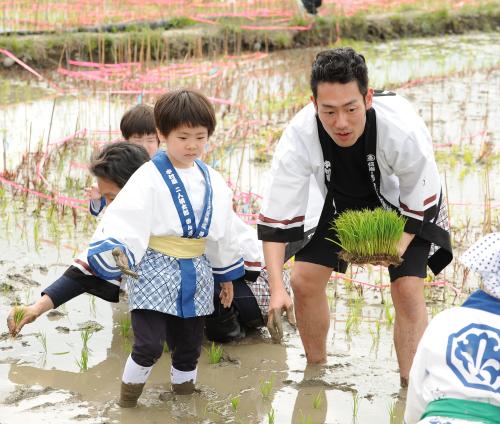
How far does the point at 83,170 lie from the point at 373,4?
33.5 feet

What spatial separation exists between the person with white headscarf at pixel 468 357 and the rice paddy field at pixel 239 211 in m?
1.10

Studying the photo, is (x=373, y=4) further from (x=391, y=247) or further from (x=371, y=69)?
(x=391, y=247)

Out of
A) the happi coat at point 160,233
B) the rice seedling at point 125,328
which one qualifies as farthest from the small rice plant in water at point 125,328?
the happi coat at point 160,233

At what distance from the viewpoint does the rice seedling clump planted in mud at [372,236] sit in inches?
142

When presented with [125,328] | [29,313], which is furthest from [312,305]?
[29,313]

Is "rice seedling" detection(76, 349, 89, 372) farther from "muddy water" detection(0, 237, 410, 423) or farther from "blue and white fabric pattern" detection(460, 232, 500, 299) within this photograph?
"blue and white fabric pattern" detection(460, 232, 500, 299)

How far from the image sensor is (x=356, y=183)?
151 inches

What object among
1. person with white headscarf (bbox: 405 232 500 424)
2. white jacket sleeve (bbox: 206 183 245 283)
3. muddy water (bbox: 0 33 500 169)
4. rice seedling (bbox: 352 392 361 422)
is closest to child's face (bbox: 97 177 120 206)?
white jacket sleeve (bbox: 206 183 245 283)

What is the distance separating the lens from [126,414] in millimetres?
3594

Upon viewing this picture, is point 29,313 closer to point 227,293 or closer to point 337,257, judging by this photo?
point 227,293

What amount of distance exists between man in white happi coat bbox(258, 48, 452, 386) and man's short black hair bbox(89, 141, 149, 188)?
0.67 metres

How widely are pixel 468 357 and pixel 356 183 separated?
1402 mm

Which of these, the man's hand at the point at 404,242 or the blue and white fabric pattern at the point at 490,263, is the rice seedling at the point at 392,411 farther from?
the blue and white fabric pattern at the point at 490,263

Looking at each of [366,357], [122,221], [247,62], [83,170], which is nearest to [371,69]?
[247,62]
